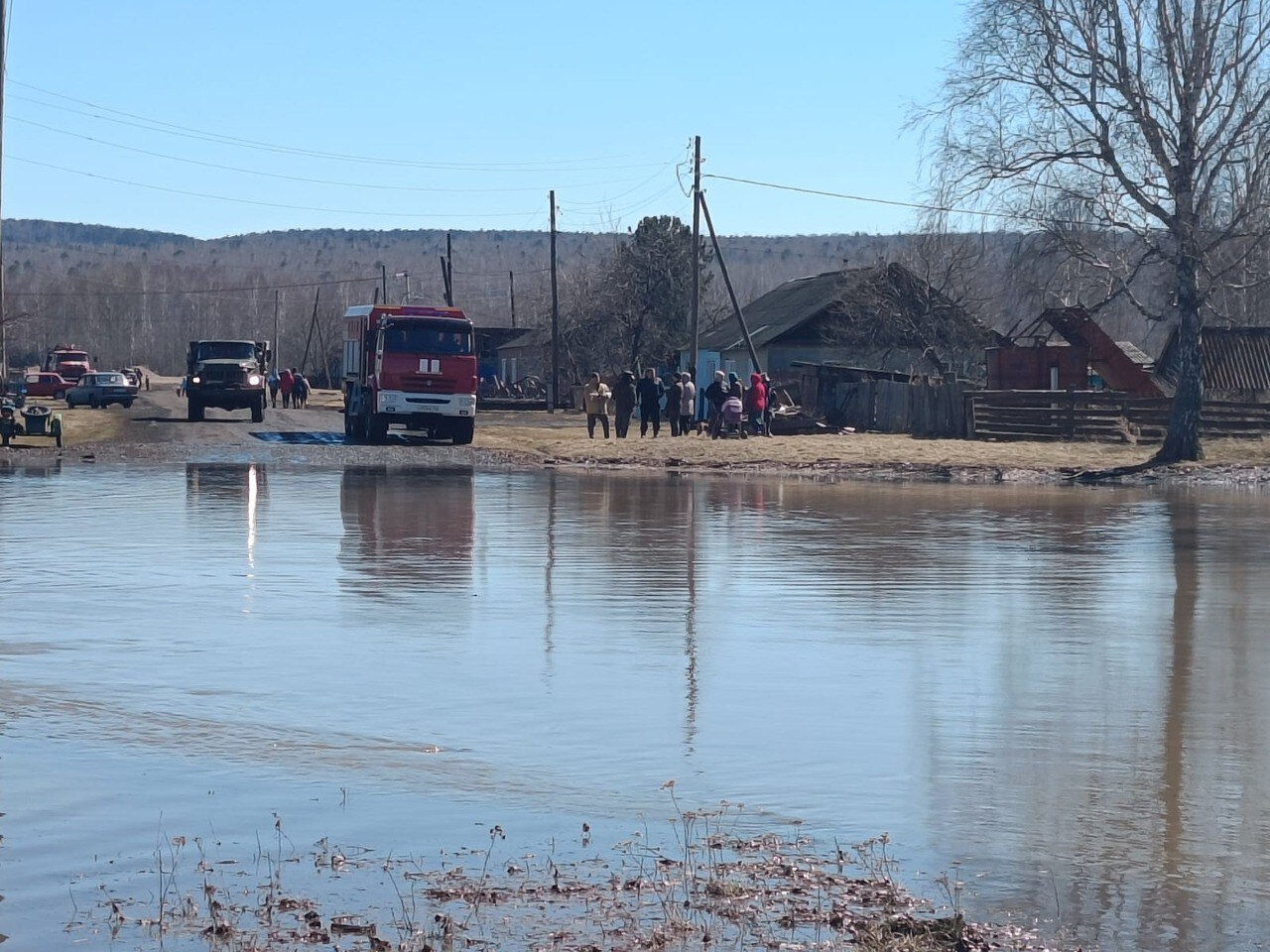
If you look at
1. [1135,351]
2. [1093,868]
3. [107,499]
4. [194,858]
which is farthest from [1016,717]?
[1135,351]

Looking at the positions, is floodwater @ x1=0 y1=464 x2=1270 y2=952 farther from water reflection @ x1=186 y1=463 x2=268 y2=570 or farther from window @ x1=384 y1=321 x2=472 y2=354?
window @ x1=384 y1=321 x2=472 y2=354

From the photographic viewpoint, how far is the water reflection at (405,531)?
15.6 metres

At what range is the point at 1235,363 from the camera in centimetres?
5341

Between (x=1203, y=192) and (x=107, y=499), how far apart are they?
921 inches

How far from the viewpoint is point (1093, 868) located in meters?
6.59

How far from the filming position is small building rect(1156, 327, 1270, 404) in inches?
2063

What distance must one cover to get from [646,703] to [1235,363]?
47.4m

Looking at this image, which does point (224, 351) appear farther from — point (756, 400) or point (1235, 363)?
point (1235, 363)

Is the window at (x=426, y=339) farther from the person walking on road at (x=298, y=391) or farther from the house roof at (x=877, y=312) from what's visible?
the person walking on road at (x=298, y=391)

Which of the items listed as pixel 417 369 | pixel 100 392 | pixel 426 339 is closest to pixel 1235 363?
pixel 426 339

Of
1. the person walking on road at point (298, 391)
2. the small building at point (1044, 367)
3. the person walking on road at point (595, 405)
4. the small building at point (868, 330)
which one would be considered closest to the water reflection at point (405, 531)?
the person walking on road at point (595, 405)

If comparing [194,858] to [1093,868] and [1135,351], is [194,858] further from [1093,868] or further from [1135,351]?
[1135,351]

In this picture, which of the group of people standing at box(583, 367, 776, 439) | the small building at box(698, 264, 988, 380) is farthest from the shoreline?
the small building at box(698, 264, 988, 380)

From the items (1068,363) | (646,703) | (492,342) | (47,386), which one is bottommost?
(646,703)
